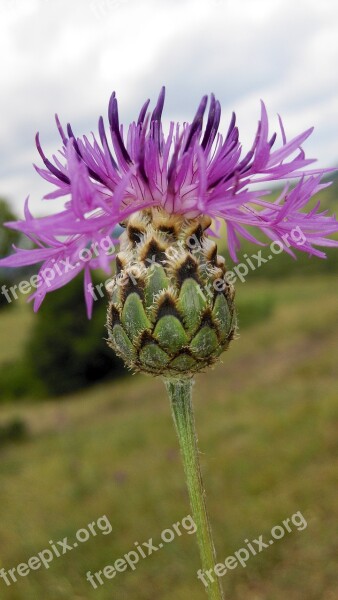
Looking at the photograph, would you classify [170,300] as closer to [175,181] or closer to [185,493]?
[175,181]

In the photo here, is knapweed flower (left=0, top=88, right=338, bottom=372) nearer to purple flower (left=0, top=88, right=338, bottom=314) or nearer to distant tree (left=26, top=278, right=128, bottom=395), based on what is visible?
purple flower (left=0, top=88, right=338, bottom=314)

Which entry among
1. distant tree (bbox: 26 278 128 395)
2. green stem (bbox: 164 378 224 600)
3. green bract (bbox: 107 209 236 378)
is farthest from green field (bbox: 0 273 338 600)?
distant tree (bbox: 26 278 128 395)

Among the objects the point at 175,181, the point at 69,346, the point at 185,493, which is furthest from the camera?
the point at 69,346

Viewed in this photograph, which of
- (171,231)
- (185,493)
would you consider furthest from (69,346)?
(171,231)

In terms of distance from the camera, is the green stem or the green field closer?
the green stem

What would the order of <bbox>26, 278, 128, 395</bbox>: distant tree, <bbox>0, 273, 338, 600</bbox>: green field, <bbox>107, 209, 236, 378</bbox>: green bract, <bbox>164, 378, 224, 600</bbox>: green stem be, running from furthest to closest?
<bbox>26, 278, 128, 395</bbox>: distant tree, <bbox>0, 273, 338, 600</bbox>: green field, <bbox>107, 209, 236, 378</bbox>: green bract, <bbox>164, 378, 224, 600</bbox>: green stem

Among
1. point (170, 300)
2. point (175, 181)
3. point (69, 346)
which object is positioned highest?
point (175, 181)

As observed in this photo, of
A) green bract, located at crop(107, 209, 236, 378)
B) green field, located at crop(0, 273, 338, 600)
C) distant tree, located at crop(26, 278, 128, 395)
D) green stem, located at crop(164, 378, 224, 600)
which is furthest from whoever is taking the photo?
distant tree, located at crop(26, 278, 128, 395)

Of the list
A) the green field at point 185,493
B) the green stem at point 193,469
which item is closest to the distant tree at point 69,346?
the green field at point 185,493
